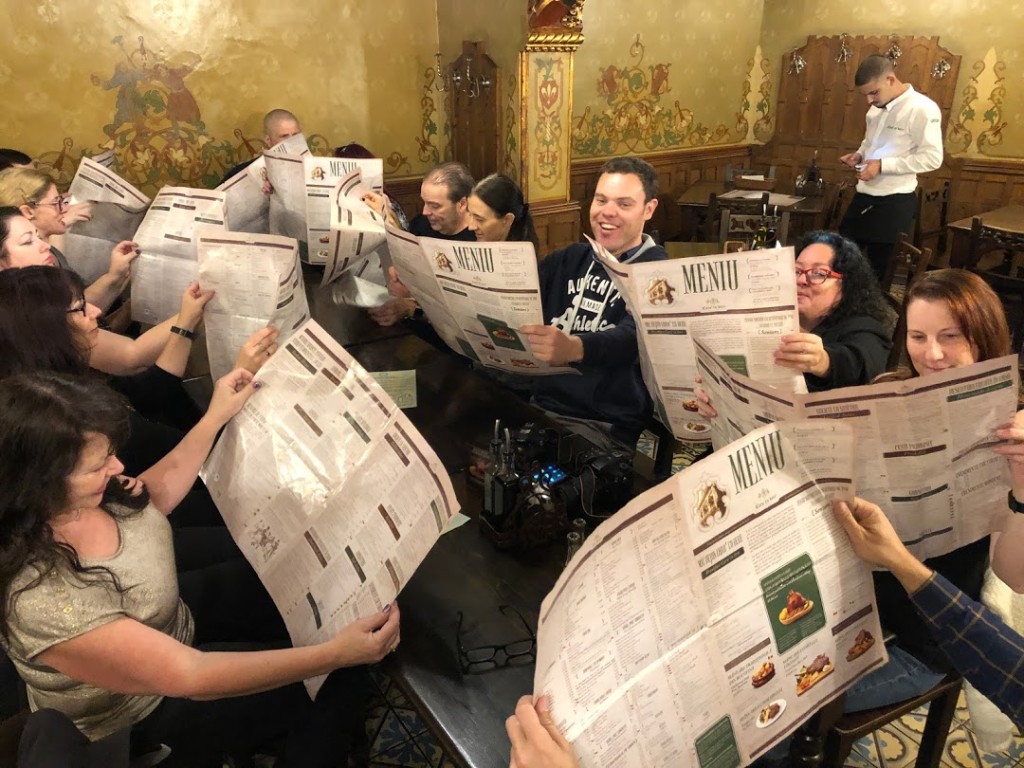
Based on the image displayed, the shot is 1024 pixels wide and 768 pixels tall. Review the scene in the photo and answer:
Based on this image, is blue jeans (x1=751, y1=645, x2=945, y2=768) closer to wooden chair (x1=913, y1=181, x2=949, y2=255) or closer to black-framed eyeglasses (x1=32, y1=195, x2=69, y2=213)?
black-framed eyeglasses (x1=32, y1=195, x2=69, y2=213)

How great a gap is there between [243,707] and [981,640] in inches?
45.4

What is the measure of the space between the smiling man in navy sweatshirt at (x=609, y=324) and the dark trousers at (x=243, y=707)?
35.3 inches

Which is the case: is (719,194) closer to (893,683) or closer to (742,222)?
(742,222)

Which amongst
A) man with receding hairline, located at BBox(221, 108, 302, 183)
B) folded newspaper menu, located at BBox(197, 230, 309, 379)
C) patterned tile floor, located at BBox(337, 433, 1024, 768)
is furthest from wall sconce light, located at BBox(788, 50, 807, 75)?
folded newspaper menu, located at BBox(197, 230, 309, 379)

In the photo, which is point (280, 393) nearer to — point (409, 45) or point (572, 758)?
point (572, 758)

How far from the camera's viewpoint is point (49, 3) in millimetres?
3379

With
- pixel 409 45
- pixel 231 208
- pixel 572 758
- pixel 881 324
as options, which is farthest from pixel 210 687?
pixel 409 45

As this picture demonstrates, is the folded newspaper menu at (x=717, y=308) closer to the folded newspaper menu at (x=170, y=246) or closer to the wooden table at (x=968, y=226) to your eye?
the folded newspaper menu at (x=170, y=246)

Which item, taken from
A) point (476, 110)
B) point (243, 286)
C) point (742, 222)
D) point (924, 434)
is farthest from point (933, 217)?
point (243, 286)

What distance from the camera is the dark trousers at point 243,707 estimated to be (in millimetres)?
1202

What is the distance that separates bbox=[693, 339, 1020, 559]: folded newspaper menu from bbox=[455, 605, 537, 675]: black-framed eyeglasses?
47cm

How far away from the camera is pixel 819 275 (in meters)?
1.81

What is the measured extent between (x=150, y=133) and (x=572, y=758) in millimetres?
4059

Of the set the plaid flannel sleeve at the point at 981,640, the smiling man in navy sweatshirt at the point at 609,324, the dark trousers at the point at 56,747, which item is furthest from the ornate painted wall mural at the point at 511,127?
the dark trousers at the point at 56,747
